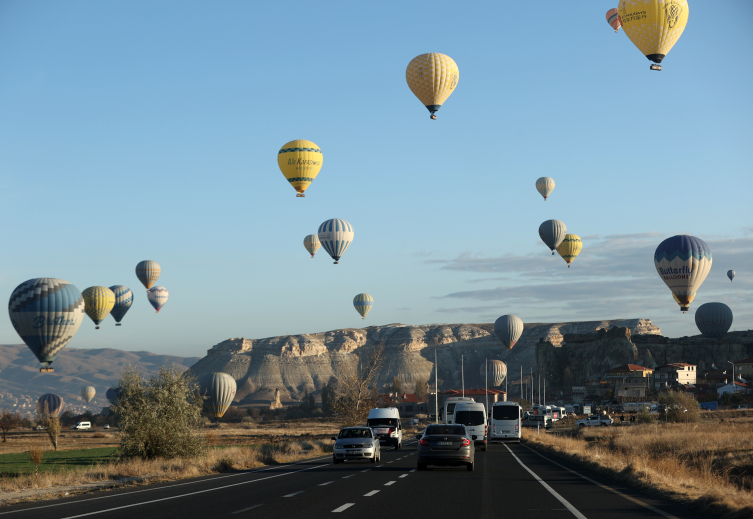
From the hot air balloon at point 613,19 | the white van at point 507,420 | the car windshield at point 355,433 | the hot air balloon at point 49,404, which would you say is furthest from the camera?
the hot air balloon at point 49,404

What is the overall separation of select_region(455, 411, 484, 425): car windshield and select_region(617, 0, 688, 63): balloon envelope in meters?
22.1

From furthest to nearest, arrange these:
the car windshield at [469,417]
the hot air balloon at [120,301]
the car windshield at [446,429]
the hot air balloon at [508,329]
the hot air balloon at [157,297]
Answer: the hot air balloon at [508,329]
the hot air balloon at [157,297]
the hot air balloon at [120,301]
the car windshield at [469,417]
the car windshield at [446,429]

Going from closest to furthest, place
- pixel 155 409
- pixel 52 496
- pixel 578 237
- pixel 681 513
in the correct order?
pixel 681 513 → pixel 52 496 → pixel 155 409 → pixel 578 237

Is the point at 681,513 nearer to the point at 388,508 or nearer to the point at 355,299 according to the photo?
the point at 388,508

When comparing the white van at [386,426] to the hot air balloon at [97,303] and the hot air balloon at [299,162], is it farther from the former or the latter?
the hot air balloon at [97,303]

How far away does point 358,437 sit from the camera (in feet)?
100.0

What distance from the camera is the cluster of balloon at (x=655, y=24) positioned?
136 ft

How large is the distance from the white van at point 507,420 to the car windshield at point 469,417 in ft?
23.4

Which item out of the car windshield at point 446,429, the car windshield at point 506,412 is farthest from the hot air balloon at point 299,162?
the car windshield at point 446,429

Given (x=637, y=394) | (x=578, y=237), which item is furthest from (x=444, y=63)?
(x=637, y=394)

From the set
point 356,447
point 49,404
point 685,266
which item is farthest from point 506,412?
point 49,404

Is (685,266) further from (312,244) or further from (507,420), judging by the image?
(312,244)

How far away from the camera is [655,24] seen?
41.6 m

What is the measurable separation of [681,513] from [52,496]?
14.8 m
